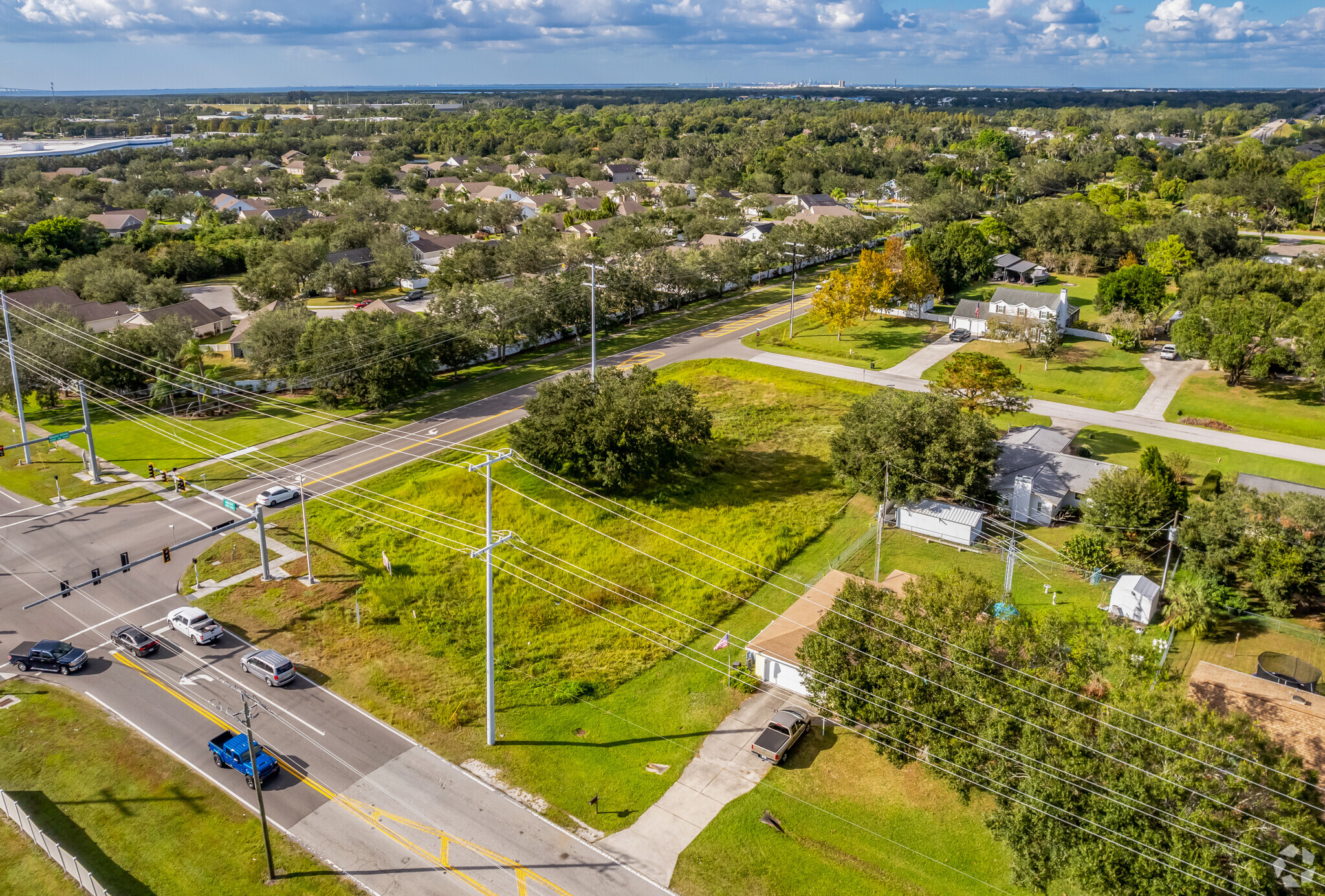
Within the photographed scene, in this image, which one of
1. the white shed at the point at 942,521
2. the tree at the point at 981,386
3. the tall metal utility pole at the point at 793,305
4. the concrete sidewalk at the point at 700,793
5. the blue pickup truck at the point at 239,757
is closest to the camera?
the concrete sidewalk at the point at 700,793

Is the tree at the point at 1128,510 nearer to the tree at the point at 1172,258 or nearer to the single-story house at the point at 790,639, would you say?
the single-story house at the point at 790,639

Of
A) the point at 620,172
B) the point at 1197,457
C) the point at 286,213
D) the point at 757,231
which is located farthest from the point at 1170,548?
the point at 620,172

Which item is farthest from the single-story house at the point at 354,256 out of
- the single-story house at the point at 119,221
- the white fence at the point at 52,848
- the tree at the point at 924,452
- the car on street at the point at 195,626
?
the white fence at the point at 52,848

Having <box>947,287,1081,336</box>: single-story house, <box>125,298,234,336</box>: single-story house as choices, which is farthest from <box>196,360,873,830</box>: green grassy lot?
<box>125,298,234,336</box>: single-story house

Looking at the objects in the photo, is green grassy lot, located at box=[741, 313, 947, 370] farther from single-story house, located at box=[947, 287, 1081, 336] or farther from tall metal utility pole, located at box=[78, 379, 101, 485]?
tall metal utility pole, located at box=[78, 379, 101, 485]

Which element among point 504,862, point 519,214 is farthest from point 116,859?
point 519,214

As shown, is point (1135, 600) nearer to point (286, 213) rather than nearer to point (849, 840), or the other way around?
point (849, 840)
